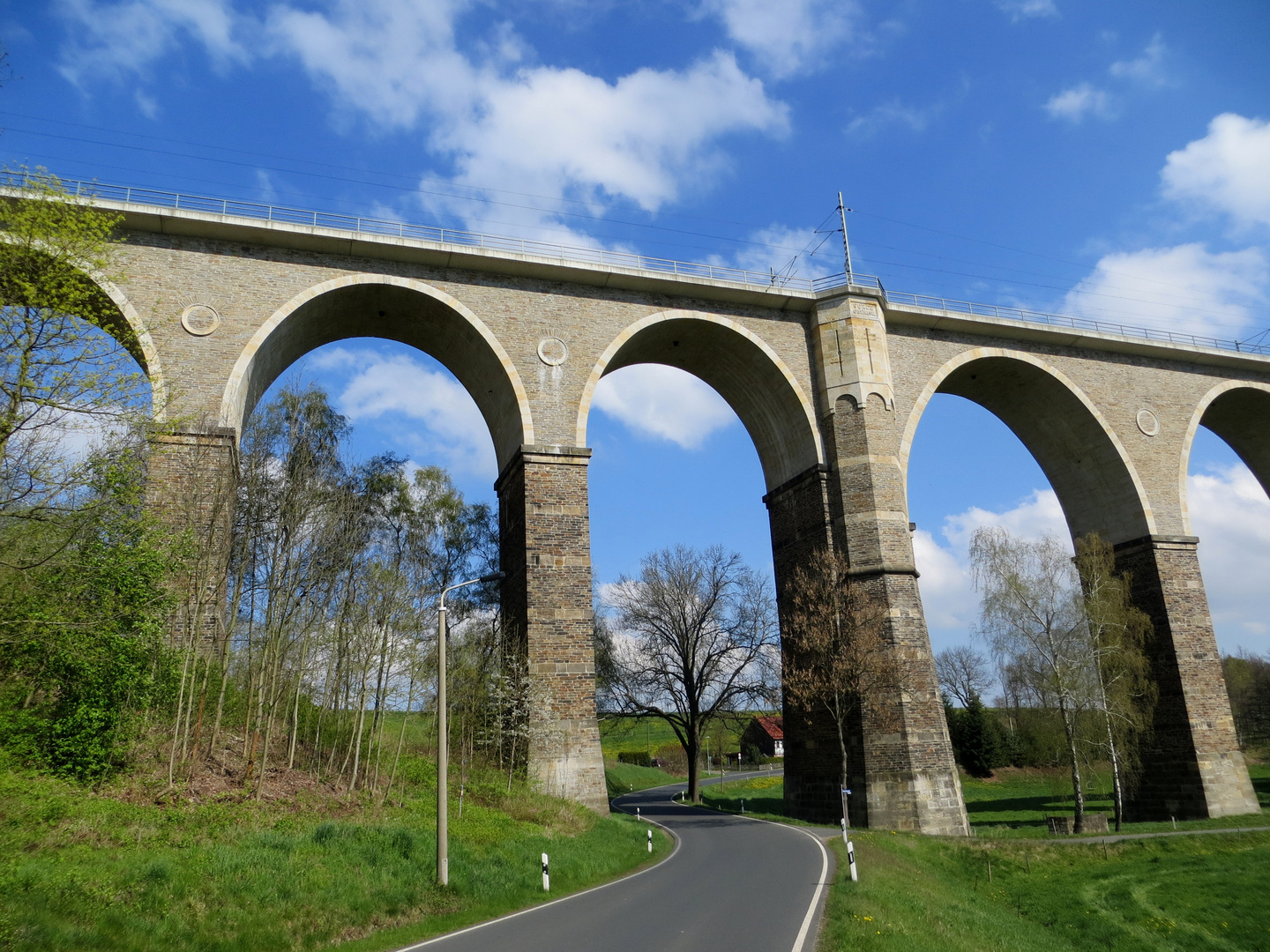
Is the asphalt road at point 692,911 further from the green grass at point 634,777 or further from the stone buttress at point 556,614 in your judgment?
the green grass at point 634,777

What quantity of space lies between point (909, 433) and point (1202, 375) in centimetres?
1263

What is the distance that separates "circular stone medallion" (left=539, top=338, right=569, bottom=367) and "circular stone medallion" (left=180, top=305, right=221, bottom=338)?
7.41 meters

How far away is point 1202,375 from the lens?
29859 millimetres

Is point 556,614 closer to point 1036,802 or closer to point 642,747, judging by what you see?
point 1036,802

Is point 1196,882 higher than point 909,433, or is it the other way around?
point 909,433

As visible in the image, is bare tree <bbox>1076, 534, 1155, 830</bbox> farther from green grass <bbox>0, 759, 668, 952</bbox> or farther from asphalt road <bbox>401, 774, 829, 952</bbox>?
green grass <bbox>0, 759, 668, 952</bbox>

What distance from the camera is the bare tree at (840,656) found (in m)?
22.0

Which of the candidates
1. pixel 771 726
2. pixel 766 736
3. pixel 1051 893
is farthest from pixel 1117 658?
pixel 771 726

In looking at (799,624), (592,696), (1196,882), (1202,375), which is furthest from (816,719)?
(1202,375)

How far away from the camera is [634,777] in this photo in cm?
5612

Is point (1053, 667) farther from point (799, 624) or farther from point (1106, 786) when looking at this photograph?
point (1106, 786)

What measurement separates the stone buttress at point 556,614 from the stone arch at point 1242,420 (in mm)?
21103

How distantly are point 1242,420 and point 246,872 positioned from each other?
117ft

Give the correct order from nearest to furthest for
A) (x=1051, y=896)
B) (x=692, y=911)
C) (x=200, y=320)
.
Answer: (x=692, y=911) < (x=1051, y=896) < (x=200, y=320)
